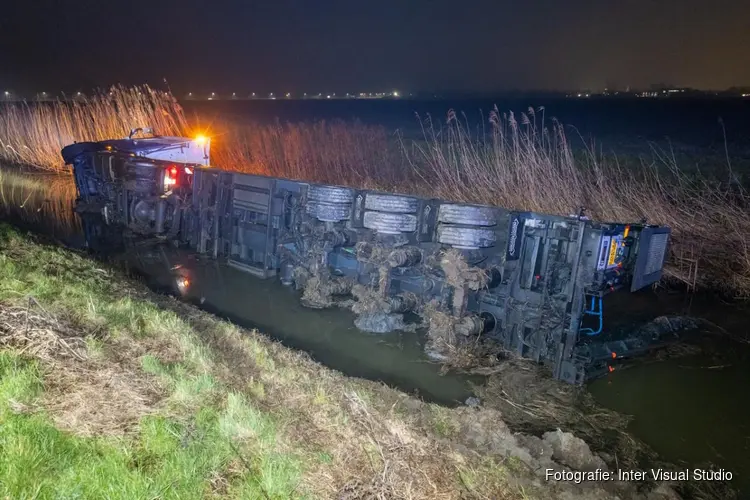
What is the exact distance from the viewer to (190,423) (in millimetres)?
3553

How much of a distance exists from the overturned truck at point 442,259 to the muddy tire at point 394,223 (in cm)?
1

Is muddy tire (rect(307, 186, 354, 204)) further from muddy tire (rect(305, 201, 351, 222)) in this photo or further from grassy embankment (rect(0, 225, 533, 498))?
grassy embankment (rect(0, 225, 533, 498))

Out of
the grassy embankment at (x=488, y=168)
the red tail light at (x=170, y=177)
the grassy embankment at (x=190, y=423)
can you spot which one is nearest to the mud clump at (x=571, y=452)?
the grassy embankment at (x=190, y=423)

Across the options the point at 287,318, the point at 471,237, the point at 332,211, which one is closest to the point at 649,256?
the point at 471,237

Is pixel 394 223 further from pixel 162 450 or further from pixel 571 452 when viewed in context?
pixel 162 450

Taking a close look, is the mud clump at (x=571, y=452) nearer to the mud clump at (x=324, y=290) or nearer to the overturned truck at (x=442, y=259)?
the overturned truck at (x=442, y=259)

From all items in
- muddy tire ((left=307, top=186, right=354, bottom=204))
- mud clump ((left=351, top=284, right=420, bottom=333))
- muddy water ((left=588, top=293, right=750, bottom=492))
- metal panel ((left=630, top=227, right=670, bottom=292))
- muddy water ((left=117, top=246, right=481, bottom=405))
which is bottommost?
muddy water ((left=117, top=246, right=481, bottom=405))

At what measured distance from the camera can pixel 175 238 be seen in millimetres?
11227

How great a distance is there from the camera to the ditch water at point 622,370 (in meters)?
5.03

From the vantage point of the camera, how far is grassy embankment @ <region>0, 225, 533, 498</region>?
3.02m

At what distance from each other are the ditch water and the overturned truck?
334 mm

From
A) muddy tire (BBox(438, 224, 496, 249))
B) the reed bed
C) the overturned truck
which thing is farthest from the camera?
the reed bed

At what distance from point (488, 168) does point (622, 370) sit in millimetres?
6539

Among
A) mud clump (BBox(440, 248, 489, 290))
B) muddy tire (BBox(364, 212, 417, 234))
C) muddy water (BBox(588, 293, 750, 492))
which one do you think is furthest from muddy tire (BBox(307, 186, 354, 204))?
muddy water (BBox(588, 293, 750, 492))
